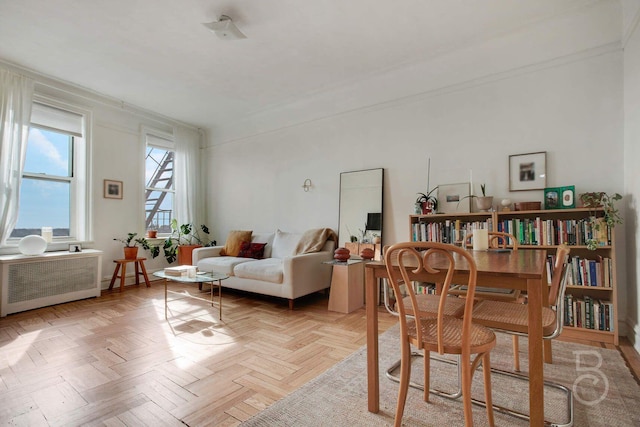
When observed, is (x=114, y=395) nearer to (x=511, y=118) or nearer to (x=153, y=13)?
(x=153, y=13)

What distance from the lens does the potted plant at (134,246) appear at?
4.59 meters

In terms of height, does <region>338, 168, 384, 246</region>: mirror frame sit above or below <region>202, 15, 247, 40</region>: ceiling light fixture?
below

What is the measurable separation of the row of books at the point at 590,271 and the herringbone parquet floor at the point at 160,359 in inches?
64.3

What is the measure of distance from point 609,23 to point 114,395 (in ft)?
15.1

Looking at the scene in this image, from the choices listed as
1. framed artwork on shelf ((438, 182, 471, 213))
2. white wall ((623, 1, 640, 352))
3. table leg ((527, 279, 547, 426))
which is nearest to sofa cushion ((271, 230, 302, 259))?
framed artwork on shelf ((438, 182, 471, 213))

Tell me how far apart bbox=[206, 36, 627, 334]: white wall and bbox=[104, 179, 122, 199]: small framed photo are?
1.80 m

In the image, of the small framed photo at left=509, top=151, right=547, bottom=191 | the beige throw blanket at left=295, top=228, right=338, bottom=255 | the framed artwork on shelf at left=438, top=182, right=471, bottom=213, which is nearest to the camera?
the small framed photo at left=509, top=151, right=547, bottom=191

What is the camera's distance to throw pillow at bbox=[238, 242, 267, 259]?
175 inches

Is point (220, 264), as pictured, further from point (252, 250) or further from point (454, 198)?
point (454, 198)

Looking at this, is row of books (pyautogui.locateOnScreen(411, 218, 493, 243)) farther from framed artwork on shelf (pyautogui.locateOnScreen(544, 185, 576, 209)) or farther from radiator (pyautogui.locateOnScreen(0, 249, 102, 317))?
radiator (pyautogui.locateOnScreen(0, 249, 102, 317))

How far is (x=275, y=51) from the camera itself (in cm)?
335

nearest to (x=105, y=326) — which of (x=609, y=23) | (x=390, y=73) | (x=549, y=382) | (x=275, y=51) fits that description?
(x=275, y=51)

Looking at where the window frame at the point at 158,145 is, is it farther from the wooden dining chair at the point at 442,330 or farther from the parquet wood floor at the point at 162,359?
the wooden dining chair at the point at 442,330

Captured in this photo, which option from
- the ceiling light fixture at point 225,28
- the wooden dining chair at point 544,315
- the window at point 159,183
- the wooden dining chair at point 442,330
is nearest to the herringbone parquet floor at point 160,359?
the wooden dining chair at point 442,330
